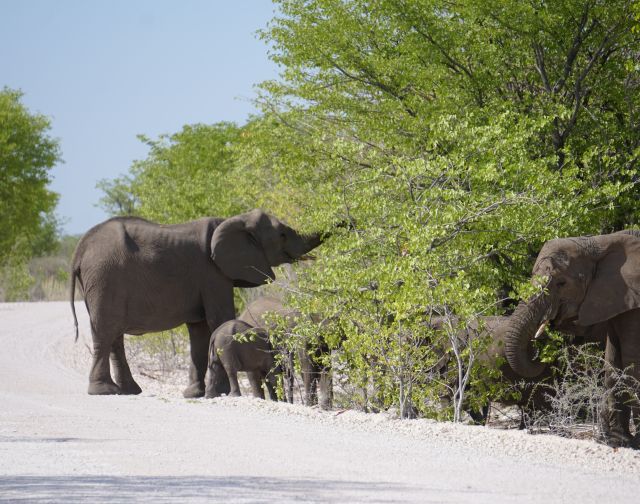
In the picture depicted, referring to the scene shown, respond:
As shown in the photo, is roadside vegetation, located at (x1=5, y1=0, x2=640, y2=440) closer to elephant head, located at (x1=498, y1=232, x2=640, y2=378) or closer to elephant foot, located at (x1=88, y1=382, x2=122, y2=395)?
elephant head, located at (x1=498, y1=232, x2=640, y2=378)

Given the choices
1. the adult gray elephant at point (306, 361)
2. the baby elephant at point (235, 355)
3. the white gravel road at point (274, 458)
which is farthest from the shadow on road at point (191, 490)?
the baby elephant at point (235, 355)

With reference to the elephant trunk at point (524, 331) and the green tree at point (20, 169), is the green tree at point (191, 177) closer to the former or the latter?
the green tree at point (20, 169)

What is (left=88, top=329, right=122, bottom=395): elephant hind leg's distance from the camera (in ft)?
57.1

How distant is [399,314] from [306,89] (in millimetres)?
8098

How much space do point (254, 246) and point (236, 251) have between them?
37 centimetres

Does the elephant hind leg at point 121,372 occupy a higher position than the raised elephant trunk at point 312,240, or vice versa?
the raised elephant trunk at point 312,240

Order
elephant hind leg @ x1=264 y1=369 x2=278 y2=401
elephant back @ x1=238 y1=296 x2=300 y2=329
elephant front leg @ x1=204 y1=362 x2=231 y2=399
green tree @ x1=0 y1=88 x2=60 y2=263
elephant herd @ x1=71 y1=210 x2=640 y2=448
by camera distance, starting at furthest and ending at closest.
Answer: green tree @ x1=0 y1=88 x2=60 y2=263, elephant back @ x1=238 y1=296 x2=300 y2=329, elephant hind leg @ x1=264 y1=369 x2=278 y2=401, elephant front leg @ x1=204 y1=362 x2=231 y2=399, elephant herd @ x1=71 y1=210 x2=640 y2=448

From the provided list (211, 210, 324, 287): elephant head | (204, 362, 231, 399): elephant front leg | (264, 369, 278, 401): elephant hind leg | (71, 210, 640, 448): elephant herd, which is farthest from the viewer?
(264, 369, 278, 401): elephant hind leg

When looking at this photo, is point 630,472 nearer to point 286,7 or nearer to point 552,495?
point 552,495

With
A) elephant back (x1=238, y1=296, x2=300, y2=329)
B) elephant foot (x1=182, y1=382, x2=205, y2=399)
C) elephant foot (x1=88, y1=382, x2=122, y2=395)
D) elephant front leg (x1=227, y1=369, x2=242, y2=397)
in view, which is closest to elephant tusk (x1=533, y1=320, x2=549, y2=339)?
elephant front leg (x1=227, y1=369, x2=242, y2=397)

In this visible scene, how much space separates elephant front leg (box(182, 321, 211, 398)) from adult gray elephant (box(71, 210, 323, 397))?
0.02m

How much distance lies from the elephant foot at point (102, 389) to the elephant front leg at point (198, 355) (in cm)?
120

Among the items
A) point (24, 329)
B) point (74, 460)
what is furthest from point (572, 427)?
point (24, 329)

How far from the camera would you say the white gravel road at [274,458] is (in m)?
8.13
